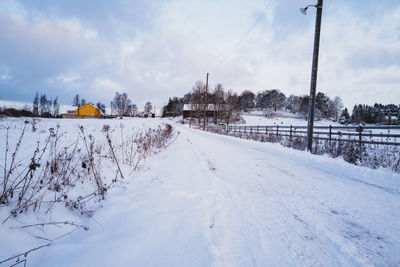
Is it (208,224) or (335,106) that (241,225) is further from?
(335,106)

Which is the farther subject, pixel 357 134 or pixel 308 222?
pixel 357 134

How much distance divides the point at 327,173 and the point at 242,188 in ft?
8.33

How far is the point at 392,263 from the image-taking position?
1300 mm

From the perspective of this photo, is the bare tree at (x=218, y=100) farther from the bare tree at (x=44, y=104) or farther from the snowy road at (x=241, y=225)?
the bare tree at (x=44, y=104)

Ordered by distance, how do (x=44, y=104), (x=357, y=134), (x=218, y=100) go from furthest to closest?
1. (x=44, y=104)
2. (x=218, y=100)
3. (x=357, y=134)

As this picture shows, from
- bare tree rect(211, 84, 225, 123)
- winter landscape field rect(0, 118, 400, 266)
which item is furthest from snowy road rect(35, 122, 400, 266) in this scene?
bare tree rect(211, 84, 225, 123)

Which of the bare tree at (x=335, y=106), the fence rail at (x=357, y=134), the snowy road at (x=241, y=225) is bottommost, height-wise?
the snowy road at (x=241, y=225)

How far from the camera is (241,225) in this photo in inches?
68.8

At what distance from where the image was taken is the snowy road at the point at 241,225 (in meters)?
1.31

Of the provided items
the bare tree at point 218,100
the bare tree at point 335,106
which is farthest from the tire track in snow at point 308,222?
the bare tree at point 335,106

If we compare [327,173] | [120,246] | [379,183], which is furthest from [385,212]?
[120,246]

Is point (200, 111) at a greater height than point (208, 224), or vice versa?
point (200, 111)

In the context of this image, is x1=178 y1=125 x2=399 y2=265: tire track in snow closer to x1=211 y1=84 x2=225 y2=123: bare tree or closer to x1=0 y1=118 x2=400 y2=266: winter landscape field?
x1=0 y1=118 x2=400 y2=266: winter landscape field

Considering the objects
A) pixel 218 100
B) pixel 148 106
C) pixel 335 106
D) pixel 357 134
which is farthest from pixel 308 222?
pixel 148 106
